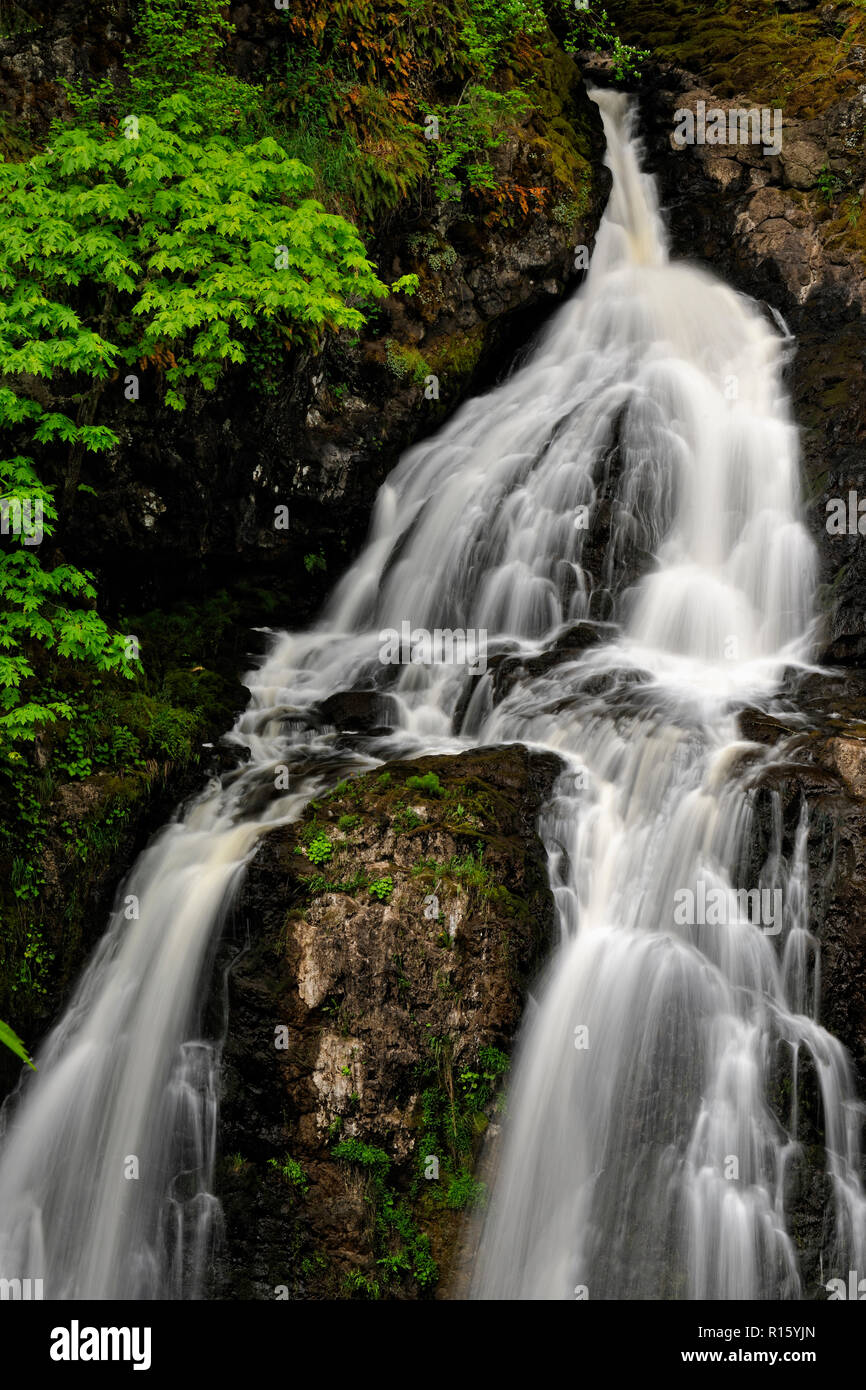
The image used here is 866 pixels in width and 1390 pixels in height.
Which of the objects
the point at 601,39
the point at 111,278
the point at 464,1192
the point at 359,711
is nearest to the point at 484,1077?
the point at 464,1192

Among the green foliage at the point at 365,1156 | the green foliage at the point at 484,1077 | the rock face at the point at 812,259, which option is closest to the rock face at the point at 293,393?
the rock face at the point at 812,259

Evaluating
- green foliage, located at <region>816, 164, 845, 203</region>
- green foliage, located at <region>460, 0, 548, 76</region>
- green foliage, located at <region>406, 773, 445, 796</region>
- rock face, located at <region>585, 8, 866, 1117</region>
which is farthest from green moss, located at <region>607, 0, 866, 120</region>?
green foliage, located at <region>406, 773, 445, 796</region>

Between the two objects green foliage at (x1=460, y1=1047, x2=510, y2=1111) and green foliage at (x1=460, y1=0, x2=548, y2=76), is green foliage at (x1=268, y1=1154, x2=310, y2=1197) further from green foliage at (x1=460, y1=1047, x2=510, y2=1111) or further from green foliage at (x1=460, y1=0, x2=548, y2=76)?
green foliage at (x1=460, y1=0, x2=548, y2=76)

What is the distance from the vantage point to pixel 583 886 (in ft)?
22.7

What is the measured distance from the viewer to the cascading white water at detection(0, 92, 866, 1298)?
591cm

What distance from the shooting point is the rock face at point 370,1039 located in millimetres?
6059

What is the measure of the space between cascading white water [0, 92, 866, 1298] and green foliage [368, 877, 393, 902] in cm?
105

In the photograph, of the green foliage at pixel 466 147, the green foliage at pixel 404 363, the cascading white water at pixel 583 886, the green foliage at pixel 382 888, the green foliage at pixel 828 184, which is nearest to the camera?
the cascading white water at pixel 583 886

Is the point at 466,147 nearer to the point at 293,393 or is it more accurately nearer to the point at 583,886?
the point at 293,393

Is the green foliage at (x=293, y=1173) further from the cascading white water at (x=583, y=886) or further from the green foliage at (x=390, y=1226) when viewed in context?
the cascading white water at (x=583, y=886)

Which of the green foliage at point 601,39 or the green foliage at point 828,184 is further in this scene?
the green foliage at point 601,39

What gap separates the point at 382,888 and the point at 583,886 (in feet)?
4.41
